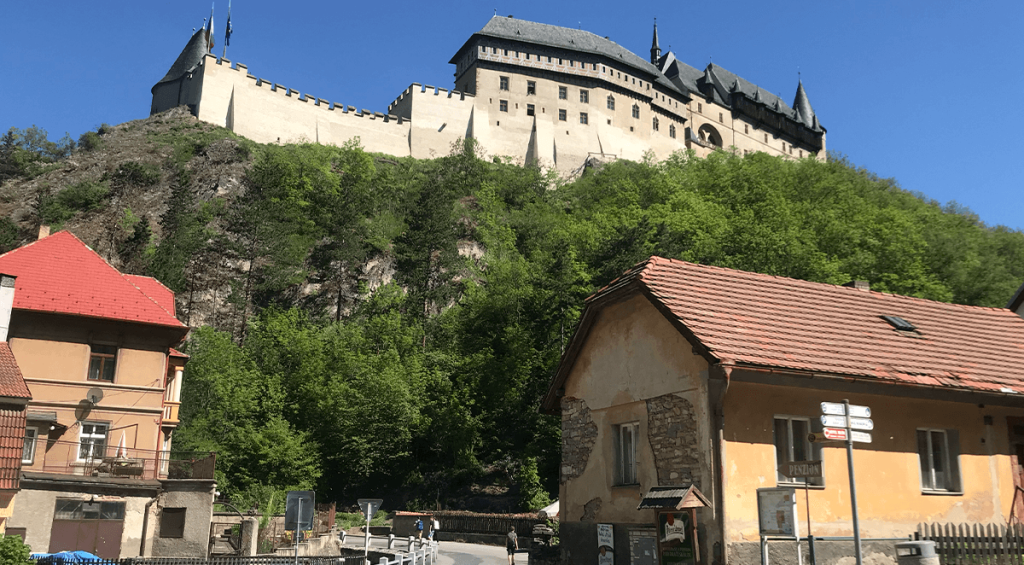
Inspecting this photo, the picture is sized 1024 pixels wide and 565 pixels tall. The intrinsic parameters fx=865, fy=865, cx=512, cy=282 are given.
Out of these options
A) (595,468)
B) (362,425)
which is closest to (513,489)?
(362,425)

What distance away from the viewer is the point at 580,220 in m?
→ 70.9

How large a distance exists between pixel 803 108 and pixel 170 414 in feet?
387

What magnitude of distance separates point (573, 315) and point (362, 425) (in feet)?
41.5

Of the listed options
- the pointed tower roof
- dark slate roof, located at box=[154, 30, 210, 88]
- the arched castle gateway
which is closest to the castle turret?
the pointed tower roof

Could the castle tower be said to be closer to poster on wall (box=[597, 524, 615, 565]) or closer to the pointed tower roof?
the pointed tower roof

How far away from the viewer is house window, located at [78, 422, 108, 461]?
27.1 meters

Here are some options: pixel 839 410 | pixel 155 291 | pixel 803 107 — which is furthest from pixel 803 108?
pixel 839 410

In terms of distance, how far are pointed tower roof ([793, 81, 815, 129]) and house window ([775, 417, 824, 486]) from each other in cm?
12047

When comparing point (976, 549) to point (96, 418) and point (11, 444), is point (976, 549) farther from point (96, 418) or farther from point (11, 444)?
point (96, 418)

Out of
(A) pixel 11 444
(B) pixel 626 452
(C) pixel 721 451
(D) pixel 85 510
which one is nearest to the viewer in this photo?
(C) pixel 721 451

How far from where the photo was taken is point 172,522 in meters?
27.1

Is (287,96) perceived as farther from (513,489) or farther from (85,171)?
(513,489)

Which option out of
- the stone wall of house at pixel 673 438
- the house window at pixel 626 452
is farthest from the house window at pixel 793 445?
the house window at pixel 626 452

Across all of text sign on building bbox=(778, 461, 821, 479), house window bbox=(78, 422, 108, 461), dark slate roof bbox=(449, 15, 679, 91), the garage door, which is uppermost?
dark slate roof bbox=(449, 15, 679, 91)
